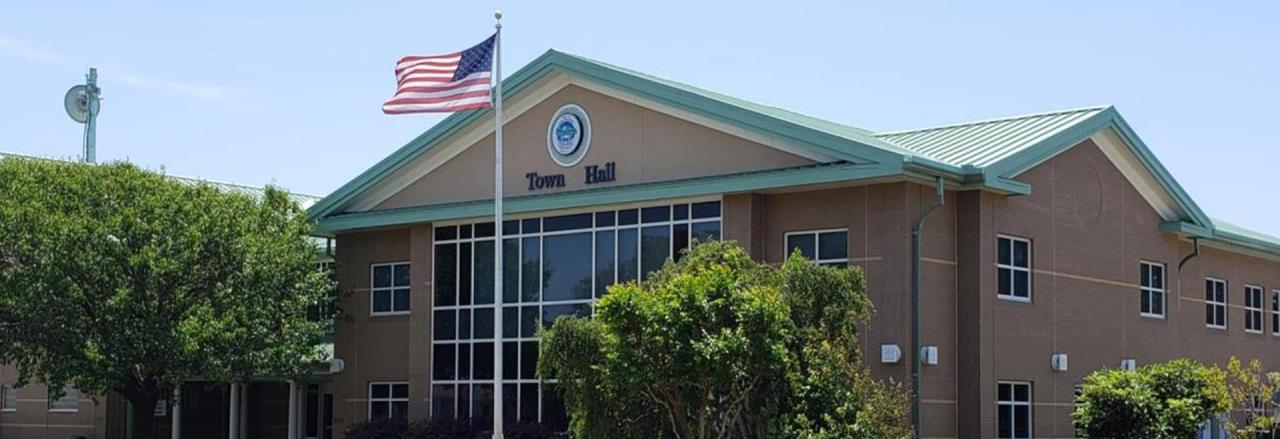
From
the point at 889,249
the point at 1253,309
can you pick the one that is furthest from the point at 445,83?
the point at 1253,309

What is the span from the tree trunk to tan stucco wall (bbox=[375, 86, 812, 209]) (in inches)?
283

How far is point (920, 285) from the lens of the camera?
92.6 feet

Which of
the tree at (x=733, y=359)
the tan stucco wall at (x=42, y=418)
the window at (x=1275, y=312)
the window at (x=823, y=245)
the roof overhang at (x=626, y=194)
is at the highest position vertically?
the roof overhang at (x=626, y=194)

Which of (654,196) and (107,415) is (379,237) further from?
(107,415)

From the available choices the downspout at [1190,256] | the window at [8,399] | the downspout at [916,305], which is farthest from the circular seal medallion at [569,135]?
the window at [8,399]

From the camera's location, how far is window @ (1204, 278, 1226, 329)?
3725 centimetres

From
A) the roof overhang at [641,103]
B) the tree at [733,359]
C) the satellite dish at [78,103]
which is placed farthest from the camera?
the satellite dish at [78,103]

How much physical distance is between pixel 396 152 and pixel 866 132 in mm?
10353

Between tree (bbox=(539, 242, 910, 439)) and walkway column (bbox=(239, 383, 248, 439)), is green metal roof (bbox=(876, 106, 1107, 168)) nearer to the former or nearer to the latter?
tree (bbox=(539, 242, 910, 439))

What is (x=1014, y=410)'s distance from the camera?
2988 centimetres

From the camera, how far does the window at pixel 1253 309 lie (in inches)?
1551

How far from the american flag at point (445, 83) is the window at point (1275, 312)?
23248 mm

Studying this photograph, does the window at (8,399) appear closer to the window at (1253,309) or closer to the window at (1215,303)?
the window at (1215,303)

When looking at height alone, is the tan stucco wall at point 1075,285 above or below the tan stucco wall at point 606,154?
below
